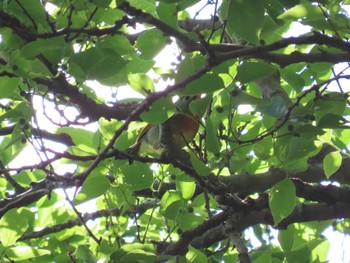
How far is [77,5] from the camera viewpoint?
196cm

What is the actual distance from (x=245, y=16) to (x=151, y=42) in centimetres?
53

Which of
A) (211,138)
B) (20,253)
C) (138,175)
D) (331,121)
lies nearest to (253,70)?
(211,138)

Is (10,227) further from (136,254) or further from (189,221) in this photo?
(189,221)

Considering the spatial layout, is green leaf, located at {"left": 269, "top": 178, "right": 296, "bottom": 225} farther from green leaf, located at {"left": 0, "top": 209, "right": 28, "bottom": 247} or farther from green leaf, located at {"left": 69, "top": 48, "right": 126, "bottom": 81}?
green leaf, located at {"left": 0, "top": 209, "right": 28, "bottom": 247}

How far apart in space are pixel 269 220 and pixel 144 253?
100cm

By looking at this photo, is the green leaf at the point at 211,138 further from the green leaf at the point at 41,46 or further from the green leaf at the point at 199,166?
the green leaf at the point at 41,46

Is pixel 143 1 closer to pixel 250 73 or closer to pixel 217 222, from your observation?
pixel 250 73

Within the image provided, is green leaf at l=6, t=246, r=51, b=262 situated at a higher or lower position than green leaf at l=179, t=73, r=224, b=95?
lower

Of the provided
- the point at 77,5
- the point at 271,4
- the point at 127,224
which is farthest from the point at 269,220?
the point at 77,5

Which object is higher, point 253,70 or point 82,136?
point 82,136

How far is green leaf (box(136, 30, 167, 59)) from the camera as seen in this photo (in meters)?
2.00

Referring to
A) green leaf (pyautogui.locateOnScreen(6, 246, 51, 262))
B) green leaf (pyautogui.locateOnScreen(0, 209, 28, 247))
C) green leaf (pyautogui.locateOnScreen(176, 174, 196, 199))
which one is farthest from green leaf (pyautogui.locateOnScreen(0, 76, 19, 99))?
green leaf (pyautogui.locateOnScreen(176, 174, 196, 199))

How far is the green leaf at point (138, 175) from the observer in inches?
83.7

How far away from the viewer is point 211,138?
1718 mm
